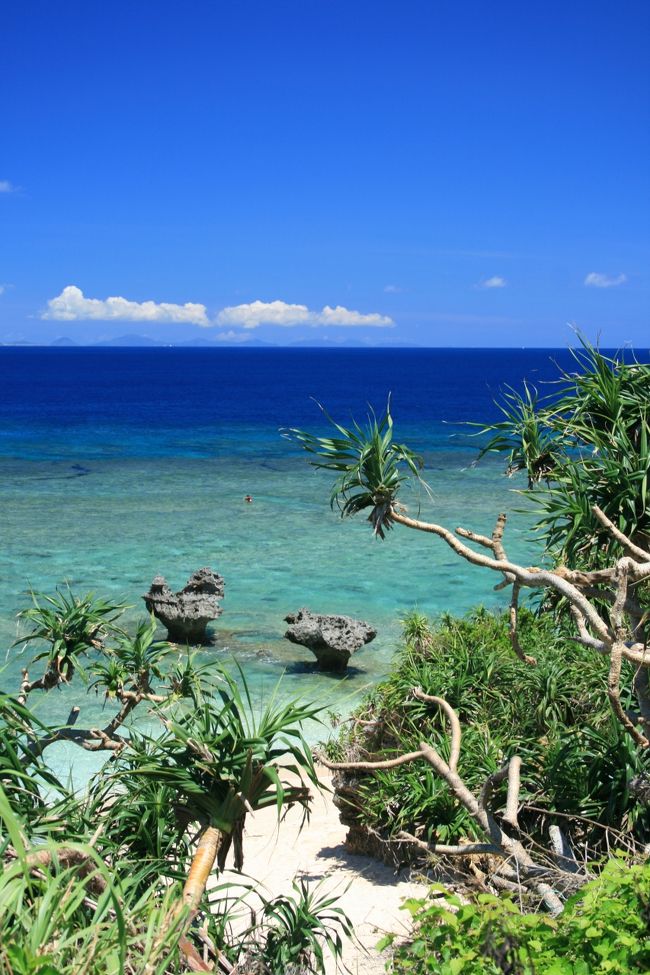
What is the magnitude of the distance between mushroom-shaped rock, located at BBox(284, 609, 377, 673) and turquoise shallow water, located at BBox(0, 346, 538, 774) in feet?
1.03

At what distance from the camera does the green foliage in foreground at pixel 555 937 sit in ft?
12.6

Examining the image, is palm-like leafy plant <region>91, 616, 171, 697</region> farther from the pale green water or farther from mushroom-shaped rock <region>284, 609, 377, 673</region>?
mushroom-shaped rock <region>284, 609, 377, 673</region>

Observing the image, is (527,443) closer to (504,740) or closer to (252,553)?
(504,740)

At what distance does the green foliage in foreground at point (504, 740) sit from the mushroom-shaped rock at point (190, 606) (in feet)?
23.5

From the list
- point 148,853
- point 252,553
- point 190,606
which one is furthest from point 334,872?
point 252,553

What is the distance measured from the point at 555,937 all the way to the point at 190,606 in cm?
1329

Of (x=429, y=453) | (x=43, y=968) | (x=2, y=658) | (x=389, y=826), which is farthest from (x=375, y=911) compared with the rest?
(x=429, y=453)

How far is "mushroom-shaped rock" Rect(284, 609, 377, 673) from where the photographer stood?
1577 centimetres

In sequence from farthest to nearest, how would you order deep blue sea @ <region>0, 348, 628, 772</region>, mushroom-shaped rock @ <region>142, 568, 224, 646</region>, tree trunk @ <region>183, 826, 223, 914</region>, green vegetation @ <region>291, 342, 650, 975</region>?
deep blue sea @ <region>0, 348, 628, 772</region>
mushroom-shaped rock @ <region>142, 568, 224, 646</region>
green vegetation @ <region>291, 342, 650, 975</region>
tree trunk @ <region>183, 826, 223, 914</region>

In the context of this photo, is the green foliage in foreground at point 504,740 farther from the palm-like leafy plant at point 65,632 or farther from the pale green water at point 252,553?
the pale green water at point 252,553

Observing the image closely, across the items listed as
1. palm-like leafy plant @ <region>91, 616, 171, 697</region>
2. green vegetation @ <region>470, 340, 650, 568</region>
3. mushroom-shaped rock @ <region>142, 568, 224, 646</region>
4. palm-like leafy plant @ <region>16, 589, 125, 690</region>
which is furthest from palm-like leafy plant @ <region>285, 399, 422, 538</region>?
mushroom-shaped rock @ <region>142, 568, 224, 646</region>

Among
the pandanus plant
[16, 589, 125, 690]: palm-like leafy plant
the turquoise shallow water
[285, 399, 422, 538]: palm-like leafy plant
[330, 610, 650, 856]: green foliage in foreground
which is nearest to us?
the pandanus plant

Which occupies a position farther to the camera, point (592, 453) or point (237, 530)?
point (237, 530)

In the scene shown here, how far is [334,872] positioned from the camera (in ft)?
28.8
